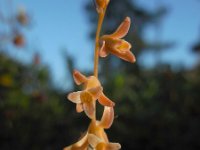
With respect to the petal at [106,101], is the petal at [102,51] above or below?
above

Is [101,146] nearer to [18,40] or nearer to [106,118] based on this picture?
[106,118]

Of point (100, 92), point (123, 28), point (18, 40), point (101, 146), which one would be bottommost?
point (18, 40)

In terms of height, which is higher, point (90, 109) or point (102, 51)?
point (102, 51)

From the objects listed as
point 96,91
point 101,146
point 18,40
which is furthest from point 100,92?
point 18,40

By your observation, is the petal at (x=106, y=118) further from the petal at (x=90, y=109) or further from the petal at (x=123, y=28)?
the petal at (x=123, y=28)

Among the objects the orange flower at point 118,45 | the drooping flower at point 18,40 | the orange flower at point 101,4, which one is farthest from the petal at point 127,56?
the drooping flower at point 18,40
